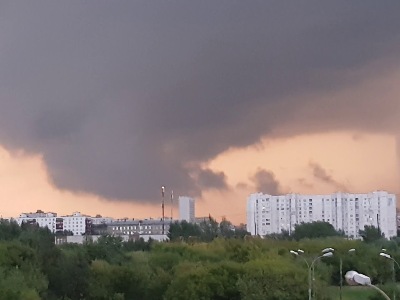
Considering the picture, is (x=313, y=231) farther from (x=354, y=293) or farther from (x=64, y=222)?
(x=64, y=222)

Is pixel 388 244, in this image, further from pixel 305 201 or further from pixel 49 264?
pixel 305 201

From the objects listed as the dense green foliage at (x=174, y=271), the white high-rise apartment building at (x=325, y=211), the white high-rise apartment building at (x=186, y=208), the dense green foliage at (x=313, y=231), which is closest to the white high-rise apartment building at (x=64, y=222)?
the white high-rise apartment building at (x=186, y=208)

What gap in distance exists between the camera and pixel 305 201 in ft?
370

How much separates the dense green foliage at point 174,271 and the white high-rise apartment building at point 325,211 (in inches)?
2332

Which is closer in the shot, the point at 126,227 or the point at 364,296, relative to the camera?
the point at 364,296

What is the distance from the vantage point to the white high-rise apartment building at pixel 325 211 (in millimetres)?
106562

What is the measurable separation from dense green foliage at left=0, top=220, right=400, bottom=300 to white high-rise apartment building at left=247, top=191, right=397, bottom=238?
194ft

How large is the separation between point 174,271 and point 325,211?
74995 mm

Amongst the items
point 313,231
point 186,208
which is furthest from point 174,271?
point 186,208

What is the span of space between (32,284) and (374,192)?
3239 inches

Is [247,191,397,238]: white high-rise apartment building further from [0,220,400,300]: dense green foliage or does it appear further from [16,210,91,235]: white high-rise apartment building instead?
[0,220,400,300]: dense green foliage

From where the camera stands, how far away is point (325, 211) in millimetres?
110750

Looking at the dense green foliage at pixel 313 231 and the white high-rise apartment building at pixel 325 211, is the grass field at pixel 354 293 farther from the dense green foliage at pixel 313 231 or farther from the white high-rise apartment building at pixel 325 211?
the white high-rise apartment building at pixel 325 211

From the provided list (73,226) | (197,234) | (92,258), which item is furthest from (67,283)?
(73,226)
